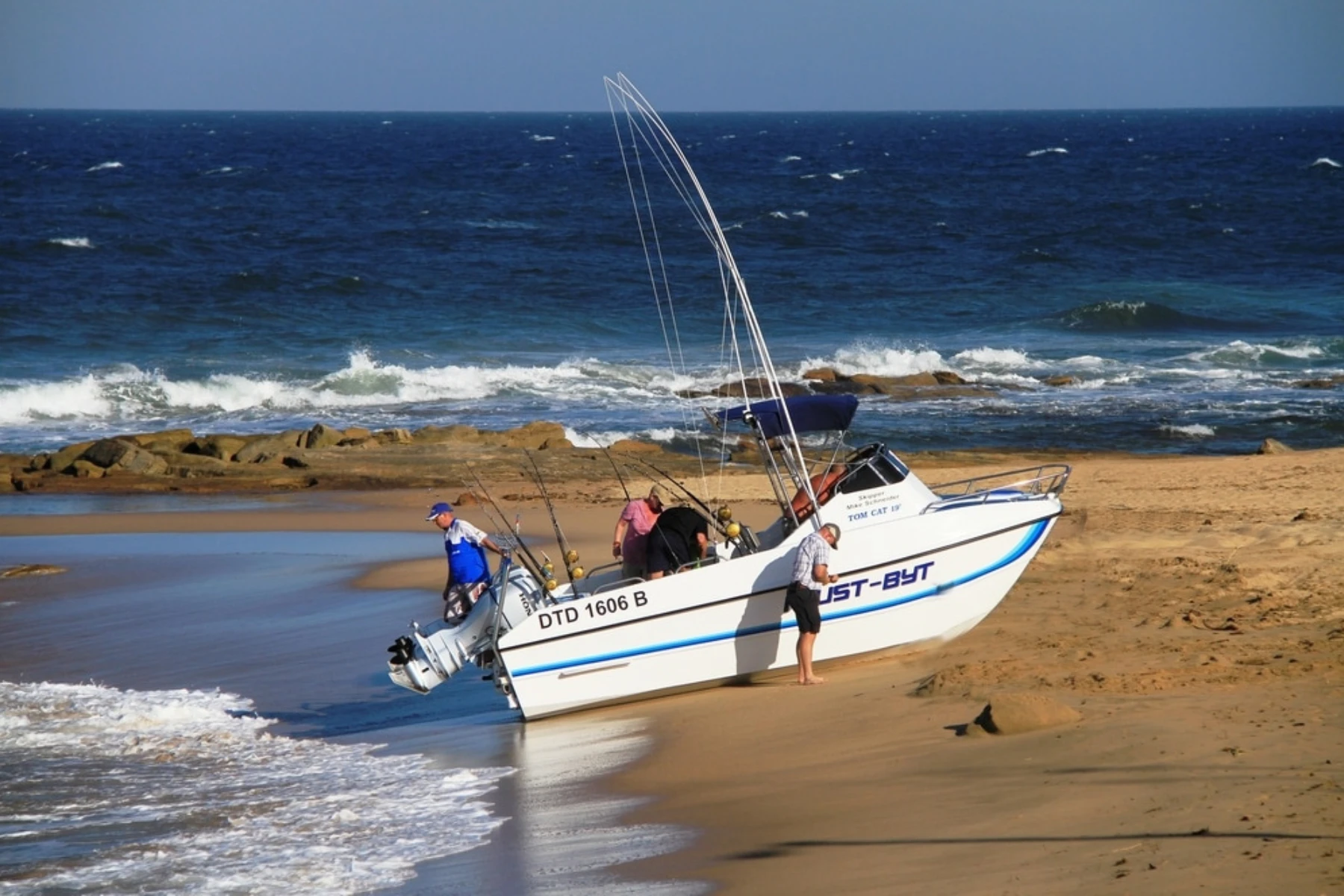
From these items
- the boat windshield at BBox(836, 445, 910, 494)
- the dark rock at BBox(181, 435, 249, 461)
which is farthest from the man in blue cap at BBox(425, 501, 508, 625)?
the dark rock at BBox(181, 435, 249, 461)

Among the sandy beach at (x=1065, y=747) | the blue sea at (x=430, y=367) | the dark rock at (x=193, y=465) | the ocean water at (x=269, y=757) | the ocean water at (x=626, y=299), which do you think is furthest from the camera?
the ocean water at (x=626, y=299)

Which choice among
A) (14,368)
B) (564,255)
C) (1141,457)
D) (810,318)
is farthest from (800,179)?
(1141,457)

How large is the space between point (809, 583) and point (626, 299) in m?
30.8

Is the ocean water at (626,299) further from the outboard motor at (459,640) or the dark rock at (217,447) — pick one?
the outboard motor at (459,640)

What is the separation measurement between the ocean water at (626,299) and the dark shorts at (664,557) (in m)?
13.8

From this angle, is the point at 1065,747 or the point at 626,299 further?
the point at 626,299

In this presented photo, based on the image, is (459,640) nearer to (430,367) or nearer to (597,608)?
(597,608)

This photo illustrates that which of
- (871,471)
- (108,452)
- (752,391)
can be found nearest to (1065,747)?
(871,471)

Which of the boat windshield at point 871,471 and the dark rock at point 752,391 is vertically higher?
the boat windshield at point 871,471

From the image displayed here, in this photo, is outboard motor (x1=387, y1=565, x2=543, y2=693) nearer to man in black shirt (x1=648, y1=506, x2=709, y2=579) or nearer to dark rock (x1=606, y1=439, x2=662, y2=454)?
man in black shirt (x1=648, y1=506, x2=709, y2=579)

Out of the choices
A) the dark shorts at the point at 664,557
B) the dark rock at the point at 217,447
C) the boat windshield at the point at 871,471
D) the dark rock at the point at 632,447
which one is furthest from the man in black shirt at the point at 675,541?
the dark rock at the point at 217,447

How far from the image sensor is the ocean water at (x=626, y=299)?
91.4 feet

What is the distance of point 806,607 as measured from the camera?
10.3m

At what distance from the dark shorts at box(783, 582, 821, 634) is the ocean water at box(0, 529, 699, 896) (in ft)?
4.22
